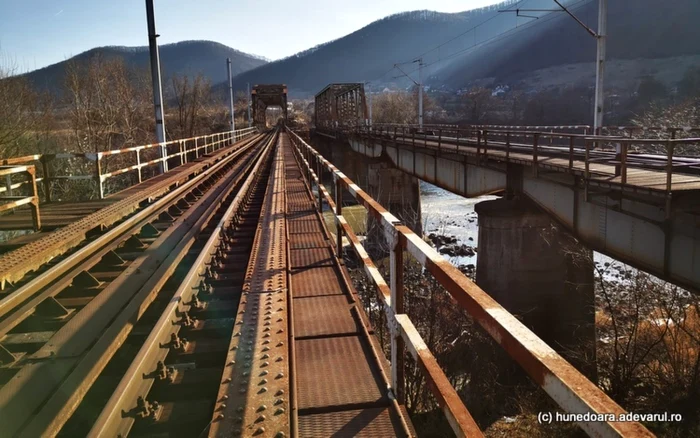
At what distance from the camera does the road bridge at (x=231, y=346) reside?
2.48 metres

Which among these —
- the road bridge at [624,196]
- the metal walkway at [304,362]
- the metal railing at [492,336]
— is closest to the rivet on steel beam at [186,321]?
the metal walkway at [304,362]

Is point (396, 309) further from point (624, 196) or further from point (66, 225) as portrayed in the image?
point (624, 196)

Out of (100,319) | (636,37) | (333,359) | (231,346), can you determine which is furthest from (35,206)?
(636,37)

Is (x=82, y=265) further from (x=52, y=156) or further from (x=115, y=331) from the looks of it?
(x=52, y=156)

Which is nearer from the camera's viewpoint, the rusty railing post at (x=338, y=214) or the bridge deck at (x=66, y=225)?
the bridge deck at (x=66, y=225)

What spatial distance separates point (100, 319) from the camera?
4609 millimetres

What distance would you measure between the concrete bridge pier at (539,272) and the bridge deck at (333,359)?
48.3ft

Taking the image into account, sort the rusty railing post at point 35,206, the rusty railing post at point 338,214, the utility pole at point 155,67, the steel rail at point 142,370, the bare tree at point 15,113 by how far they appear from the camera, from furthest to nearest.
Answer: the bare tree at point 15,113 → the utility pole at point 155,67 → the rusty railing post at point 35,206 → the rusty railing post at point 338,214 → the steel rail at point 142,370

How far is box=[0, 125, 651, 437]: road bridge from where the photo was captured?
2479 mm

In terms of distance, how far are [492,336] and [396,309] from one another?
1560 millimetres

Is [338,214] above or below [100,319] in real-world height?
above

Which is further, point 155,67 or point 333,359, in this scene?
point 155,67

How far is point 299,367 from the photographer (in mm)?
3791

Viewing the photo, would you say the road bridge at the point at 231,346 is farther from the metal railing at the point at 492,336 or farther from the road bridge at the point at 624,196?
the road bridge at the point at 624,196
